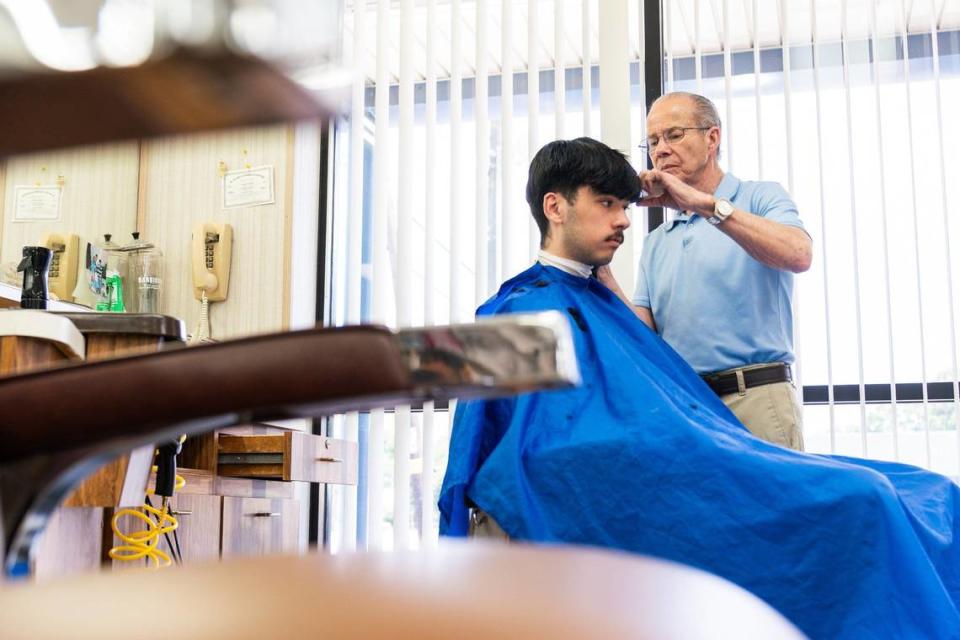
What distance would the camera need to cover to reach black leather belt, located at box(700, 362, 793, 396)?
311 centimetres

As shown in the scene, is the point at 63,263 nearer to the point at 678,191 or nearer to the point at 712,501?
the point at 678,191

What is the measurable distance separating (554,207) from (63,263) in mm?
2235

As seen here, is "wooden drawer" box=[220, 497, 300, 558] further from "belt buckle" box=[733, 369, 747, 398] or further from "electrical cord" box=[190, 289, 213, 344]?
"belt buckle" box=[733, 369, 747, 398]

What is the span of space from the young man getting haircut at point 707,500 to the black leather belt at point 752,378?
43cm

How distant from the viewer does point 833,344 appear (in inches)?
160

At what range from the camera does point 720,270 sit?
3.27 metres

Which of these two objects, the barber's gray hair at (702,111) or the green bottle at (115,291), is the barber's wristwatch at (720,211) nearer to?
the barber's gray hair at (702,111)

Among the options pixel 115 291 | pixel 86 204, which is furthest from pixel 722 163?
pixel 86 204

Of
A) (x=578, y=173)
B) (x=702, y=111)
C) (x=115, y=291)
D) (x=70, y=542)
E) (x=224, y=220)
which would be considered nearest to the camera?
(x=70, y=542)

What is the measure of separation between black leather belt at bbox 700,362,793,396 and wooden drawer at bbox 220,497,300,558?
1.40 metres

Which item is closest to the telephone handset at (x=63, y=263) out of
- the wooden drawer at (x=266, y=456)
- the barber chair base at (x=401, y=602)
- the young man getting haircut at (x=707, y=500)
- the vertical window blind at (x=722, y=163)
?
the vertical window blind at (x=722, y=163)

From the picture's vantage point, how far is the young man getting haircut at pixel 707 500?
214 centimetres

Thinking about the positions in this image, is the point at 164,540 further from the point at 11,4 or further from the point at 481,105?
the point at 11,4

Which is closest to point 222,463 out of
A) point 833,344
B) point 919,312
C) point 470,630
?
point 833,344
